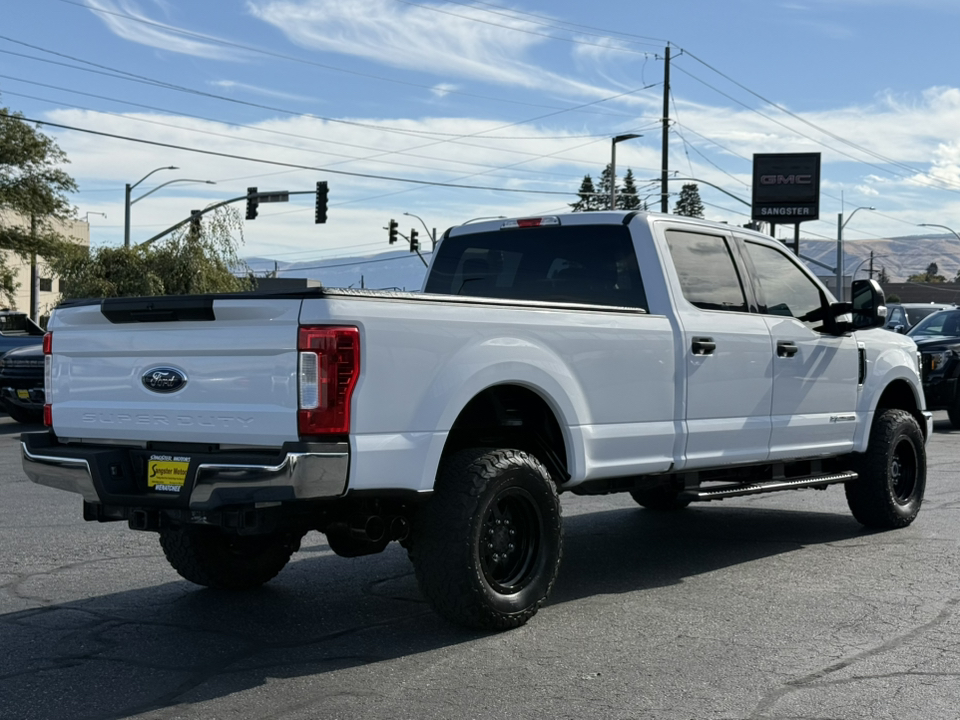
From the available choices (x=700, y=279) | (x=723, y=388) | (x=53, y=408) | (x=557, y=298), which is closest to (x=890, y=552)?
(x=723, y=388)

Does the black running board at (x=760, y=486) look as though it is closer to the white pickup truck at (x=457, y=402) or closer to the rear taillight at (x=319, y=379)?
the white pickup truck at (x=457, y=402)

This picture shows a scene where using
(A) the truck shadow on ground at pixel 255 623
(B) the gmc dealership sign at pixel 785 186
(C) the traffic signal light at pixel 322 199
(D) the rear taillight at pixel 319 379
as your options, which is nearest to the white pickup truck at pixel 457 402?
(D) the rear taillight at pixel 319 379

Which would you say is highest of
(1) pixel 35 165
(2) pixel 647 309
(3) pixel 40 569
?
(1) pixel 35 165

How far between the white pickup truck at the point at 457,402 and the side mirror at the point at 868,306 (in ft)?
1.29

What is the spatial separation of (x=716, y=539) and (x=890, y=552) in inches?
46.3

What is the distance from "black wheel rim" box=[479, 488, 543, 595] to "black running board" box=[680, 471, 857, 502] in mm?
1386

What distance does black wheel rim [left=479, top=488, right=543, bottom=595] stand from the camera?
581 centimetres

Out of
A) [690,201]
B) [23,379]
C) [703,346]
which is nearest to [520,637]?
[703,346]

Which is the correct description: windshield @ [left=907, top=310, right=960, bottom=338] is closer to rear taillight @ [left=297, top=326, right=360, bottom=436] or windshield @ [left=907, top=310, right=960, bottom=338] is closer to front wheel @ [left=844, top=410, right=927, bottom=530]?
front wheel @ [left=844, top=410, right=927, bottom=530]

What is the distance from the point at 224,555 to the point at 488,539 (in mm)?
1620

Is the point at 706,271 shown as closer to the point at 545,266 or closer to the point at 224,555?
the point at 545,266

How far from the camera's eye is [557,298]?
24.3ft

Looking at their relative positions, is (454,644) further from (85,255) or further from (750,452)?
(85,255)

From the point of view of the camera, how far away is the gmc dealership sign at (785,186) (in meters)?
57.1
